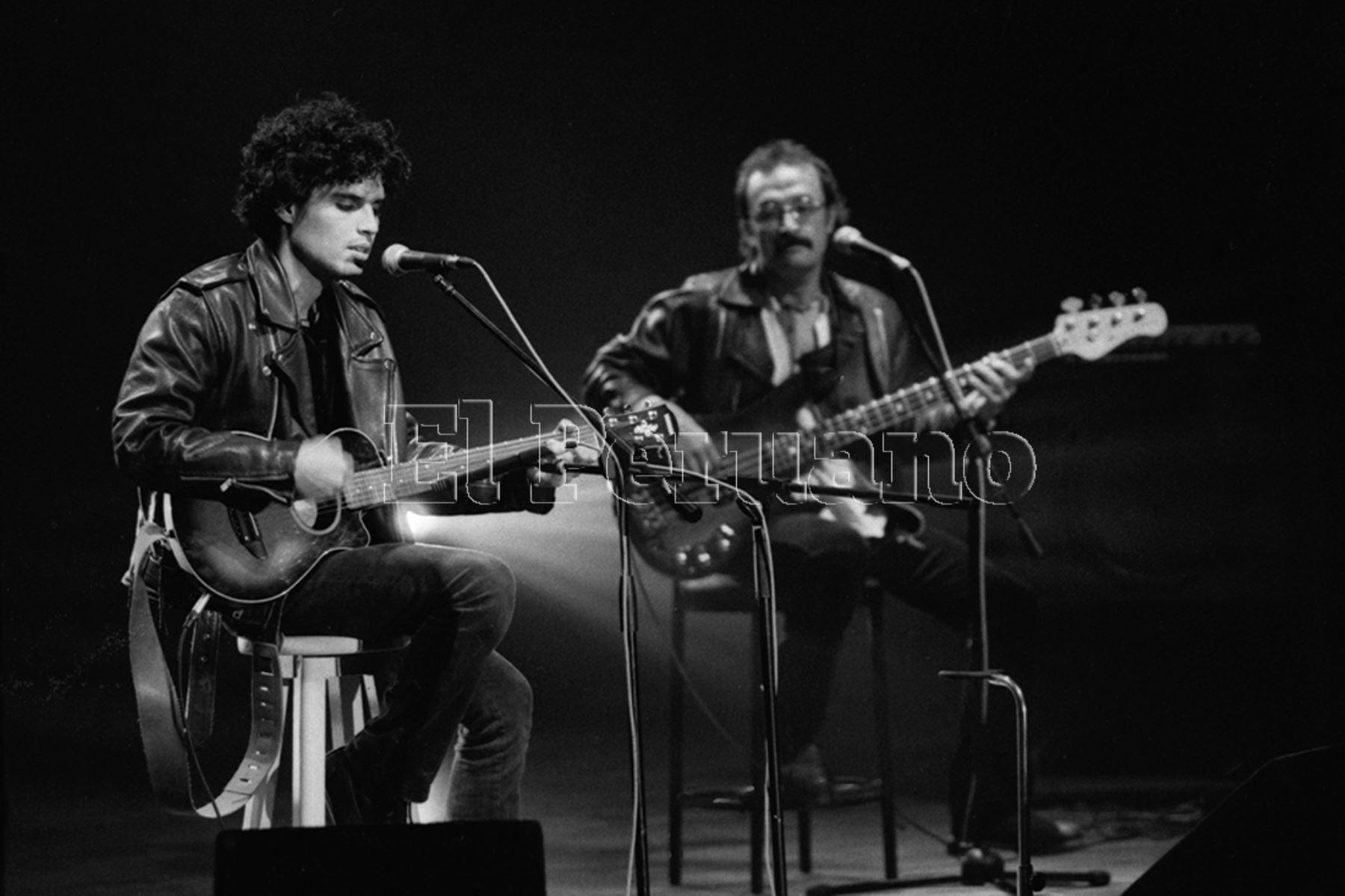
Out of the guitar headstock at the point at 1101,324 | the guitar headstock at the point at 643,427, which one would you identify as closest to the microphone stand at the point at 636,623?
the guitar headstock at the point at 643,427

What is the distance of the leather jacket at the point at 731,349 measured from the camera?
3.82 meters

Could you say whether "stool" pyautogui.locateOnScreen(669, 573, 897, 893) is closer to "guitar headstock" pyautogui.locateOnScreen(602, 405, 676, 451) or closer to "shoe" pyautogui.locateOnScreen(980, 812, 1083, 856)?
"shoe" pyautogui.locateOnScreen(980, 812, 1083, 856)

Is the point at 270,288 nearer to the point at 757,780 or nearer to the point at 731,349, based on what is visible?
the point at 731,349

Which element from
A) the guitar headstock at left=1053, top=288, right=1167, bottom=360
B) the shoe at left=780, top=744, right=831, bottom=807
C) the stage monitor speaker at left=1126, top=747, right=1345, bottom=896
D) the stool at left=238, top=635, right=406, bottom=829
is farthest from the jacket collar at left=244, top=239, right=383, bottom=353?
the stage monitor speaker at left=1126, top=747, right=1345, bottom=896

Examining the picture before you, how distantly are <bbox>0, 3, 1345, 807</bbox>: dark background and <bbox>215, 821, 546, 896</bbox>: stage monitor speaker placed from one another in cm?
131

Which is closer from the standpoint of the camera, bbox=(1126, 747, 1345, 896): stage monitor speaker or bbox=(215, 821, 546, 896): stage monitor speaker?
bbox=(215, 821, 546, 896): stage monitor speaker

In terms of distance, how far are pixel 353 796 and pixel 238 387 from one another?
2.92 feet

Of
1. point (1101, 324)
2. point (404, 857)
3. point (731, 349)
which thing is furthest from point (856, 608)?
point (404, 857)

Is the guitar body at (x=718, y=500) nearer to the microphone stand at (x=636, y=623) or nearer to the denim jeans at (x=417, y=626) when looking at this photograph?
the denim jeans at (x=417, y=626)

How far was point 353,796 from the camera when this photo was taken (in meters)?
2.94

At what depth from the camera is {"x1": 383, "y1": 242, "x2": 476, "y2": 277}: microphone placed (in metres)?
2.73

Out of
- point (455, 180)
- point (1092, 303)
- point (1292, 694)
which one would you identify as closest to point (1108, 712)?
point (1292, 694)

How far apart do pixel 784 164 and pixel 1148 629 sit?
1.64m

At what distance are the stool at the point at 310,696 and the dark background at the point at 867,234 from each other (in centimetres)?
62
